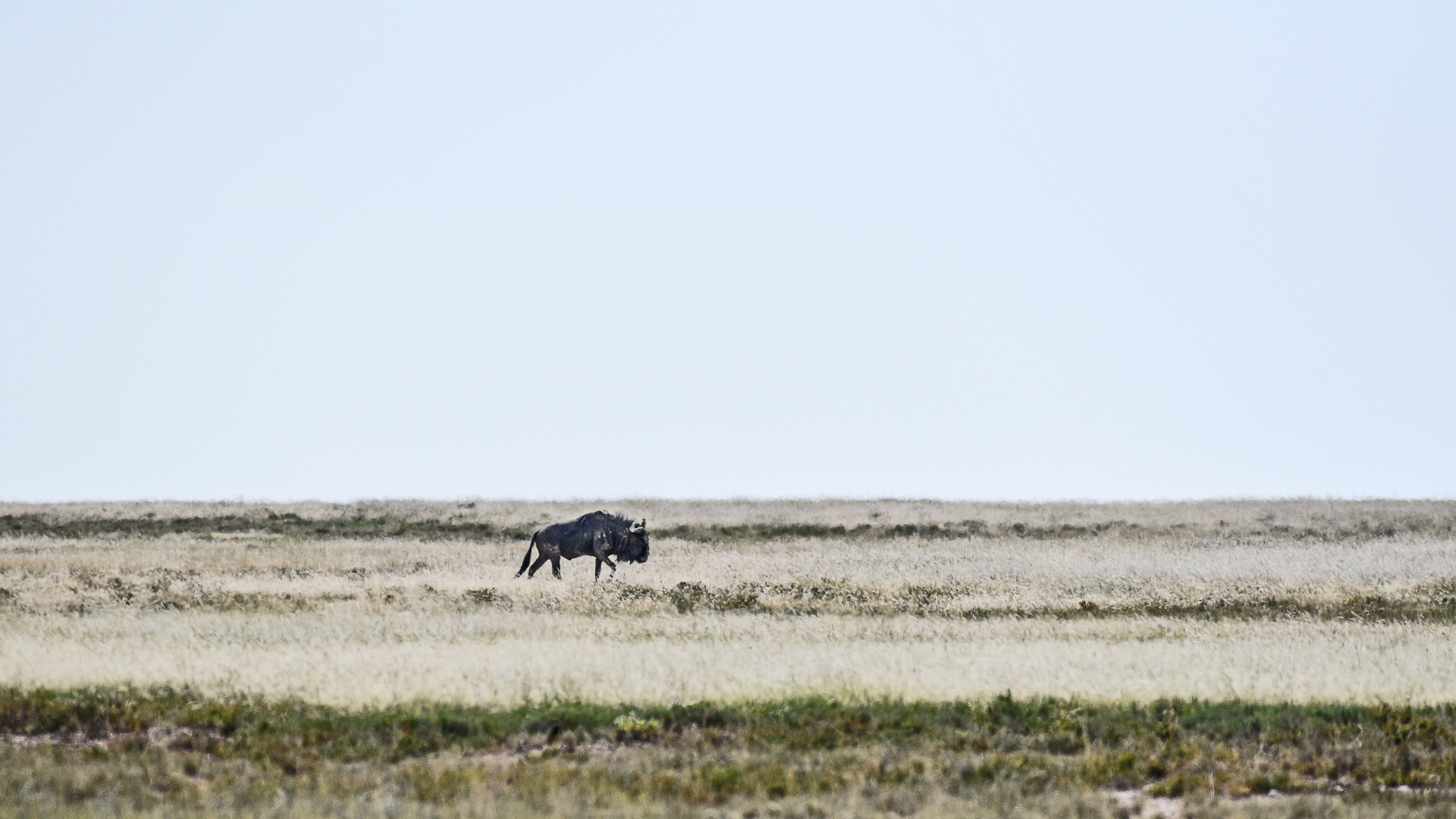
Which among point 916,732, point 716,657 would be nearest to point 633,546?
point 716,657

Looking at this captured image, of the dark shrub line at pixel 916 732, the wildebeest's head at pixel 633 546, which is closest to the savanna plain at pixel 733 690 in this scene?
the dark shrub line at pixel 916 732

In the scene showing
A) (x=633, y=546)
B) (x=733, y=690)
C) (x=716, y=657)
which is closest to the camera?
(x=733, y=690)

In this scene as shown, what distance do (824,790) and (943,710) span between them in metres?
3.69

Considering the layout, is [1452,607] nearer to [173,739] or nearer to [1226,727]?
[1226,727]

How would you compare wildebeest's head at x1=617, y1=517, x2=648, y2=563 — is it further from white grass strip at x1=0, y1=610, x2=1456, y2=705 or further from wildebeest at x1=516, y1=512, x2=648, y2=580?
white grass strip at x1=0, y1=610, x2=1456, y2=705

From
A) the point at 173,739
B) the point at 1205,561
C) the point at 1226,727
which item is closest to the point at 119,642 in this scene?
the point at 173,739

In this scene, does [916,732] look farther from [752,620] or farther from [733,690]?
[752,620]

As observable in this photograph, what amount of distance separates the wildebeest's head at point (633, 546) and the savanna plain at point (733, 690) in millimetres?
964

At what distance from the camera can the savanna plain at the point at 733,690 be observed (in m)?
11.2

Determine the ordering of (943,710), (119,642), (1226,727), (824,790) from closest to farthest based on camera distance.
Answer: (824,790) < (1226,727) < (943,710) < (119,642)

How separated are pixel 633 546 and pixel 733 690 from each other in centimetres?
1944

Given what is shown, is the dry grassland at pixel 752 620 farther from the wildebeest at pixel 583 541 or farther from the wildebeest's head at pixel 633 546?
the wildebeest at pixel 583 541

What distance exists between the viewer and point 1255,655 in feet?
61.3

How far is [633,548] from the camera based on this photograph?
1387 inches
